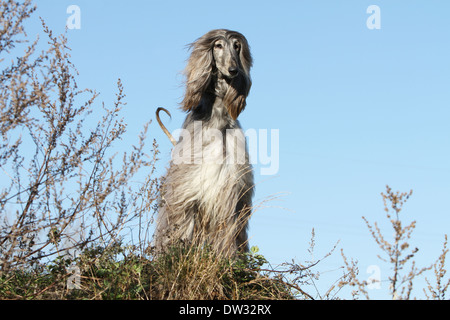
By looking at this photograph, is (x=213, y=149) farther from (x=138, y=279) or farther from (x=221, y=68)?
(x=138, y=279)

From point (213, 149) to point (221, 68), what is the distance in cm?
83

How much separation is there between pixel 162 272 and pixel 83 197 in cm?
73

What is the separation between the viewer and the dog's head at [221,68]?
18.2ft

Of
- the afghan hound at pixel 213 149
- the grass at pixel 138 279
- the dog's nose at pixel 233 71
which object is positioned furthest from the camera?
the dog's nose at pixel 233 71

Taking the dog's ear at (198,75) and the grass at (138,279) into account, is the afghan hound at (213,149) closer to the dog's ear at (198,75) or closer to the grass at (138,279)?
the dog's ear at (198,75)

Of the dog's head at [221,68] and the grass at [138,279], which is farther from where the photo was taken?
the dog's head at [221,68]

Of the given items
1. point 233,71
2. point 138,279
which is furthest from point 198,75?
point 138,279

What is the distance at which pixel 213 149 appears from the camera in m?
5.45

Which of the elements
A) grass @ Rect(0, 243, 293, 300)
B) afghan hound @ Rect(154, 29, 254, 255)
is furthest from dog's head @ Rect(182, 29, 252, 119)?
grass @ Rect(0, 243, 293, 300)

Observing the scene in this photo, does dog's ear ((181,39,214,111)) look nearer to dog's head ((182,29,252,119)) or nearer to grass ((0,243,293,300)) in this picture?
dog's head ((182,29,252,119))

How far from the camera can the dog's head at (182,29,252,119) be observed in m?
5.56

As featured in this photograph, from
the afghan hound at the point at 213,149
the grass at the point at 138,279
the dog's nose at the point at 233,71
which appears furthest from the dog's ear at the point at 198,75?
the grass at the point at 138,279
